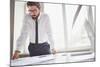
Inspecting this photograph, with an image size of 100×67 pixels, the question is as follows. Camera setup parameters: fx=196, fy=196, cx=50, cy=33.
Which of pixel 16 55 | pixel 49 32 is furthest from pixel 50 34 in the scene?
pixel 16 55

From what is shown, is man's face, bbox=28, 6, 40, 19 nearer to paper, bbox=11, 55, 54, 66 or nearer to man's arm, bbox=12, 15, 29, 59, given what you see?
man's arm, bbox=12, 15, 29, 59

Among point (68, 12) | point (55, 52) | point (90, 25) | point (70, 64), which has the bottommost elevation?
point (70, 64)

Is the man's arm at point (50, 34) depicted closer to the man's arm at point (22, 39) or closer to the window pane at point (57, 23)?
the window pane at point (57, 23)

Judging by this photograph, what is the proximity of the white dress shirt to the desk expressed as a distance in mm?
96

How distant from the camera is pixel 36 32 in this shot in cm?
164

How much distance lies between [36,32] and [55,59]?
29cm

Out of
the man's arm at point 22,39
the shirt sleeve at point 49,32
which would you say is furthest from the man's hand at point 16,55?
the shirt sleeve at point 49,32

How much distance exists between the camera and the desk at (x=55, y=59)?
1.59 metres

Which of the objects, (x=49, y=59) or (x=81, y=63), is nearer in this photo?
(x=49, y=59)

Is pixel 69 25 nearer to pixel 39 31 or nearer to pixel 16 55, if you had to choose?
pixel 39 31
